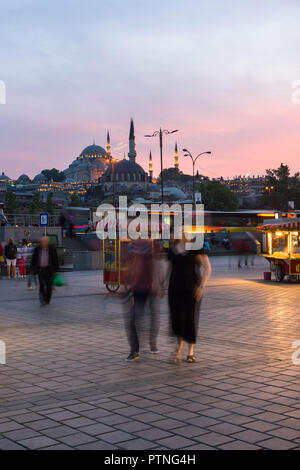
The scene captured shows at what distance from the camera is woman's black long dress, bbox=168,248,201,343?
7273 mm

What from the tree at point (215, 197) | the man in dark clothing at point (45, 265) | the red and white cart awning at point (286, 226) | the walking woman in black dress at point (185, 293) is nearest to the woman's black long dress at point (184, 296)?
Answer: the walking woman in black dress at point (185, 293)

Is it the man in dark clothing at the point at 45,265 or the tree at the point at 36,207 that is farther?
the tree at the point at 36,207

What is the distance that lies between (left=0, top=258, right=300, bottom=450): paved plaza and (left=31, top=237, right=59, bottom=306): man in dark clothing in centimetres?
185

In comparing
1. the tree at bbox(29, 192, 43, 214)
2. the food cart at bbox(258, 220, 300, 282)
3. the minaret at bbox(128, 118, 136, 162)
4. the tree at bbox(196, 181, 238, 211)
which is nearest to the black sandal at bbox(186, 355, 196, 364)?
the food cart at bbox(258, 220, 300, 282)

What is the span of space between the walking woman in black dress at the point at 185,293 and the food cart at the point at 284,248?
12.0 meters

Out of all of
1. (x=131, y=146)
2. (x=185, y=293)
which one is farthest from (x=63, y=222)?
(x=131, y=146)

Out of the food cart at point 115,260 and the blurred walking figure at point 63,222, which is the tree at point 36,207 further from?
the food cart at point 115,260

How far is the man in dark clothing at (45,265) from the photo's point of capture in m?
13.1

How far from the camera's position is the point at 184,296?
7.29m

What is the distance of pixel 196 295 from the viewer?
288 inches

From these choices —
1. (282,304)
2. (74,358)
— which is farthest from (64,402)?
(282,304)

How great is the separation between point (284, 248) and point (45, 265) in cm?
937

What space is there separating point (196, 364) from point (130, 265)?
158 centimetres
